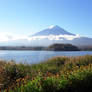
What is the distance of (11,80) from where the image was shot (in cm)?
618

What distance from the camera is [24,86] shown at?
4.35m

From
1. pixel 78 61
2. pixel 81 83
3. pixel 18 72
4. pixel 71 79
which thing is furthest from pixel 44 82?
pixel 78 61

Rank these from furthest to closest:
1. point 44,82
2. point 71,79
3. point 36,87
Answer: point 71,79 < point 44,82 < point 36,87

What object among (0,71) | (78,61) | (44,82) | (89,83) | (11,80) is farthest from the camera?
(78,61)

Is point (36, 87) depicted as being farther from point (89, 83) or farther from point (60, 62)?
point (60, 62)

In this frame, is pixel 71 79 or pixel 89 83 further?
pixel 89 83

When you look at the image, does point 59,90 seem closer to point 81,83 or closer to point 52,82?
point 52,82

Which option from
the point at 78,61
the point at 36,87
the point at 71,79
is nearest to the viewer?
the point at 36,87

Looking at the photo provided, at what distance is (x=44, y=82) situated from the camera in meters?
4.61

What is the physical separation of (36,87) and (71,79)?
4.14 ft

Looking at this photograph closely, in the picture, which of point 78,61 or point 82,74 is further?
point 78,61

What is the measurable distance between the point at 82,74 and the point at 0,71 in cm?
331

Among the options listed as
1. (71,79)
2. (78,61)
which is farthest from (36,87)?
(78,61)

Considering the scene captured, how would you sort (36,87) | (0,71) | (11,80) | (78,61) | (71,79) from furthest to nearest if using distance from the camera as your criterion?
1. (78,61)
2. (0,71)
3. (11,80)
4. (71,79)
5. (36,87)
